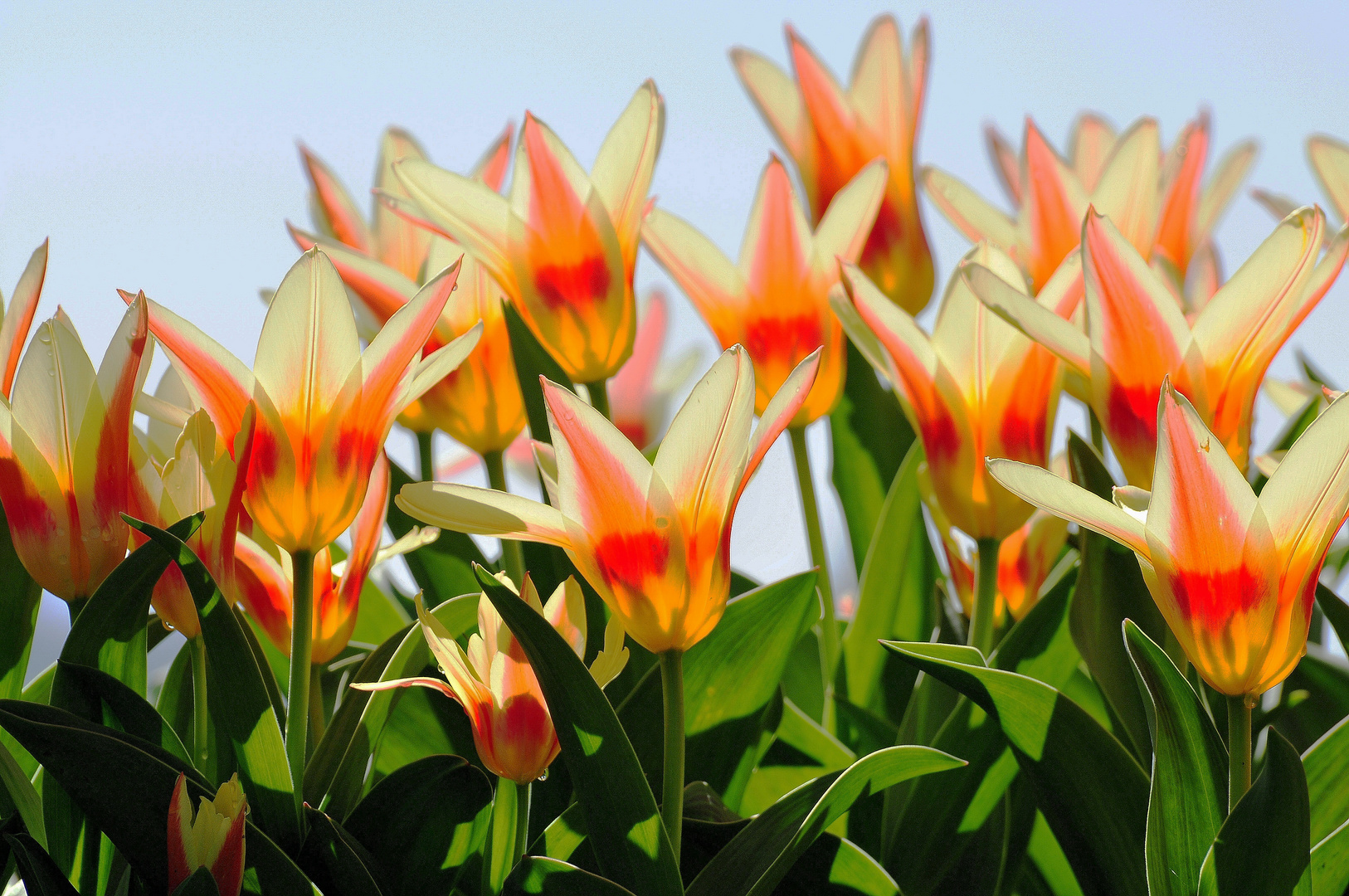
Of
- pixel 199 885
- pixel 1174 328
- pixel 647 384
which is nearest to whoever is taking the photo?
pixel 199 885

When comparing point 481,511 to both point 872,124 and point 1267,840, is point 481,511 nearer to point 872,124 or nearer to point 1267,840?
point 1267,840

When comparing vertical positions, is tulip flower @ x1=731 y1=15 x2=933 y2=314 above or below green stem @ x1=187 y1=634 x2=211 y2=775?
above

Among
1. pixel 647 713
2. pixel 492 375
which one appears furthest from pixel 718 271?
pixel 647 713

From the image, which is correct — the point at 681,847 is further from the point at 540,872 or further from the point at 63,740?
the point at 63,740

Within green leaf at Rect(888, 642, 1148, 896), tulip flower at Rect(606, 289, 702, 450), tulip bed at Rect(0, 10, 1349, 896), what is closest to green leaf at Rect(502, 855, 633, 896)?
tulip bed at Rect(0, 10, 1349, 896)

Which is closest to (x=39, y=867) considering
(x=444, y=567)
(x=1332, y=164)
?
(x=444, y=567)

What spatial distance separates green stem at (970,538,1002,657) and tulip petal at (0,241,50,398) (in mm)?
395

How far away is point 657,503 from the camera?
12.1 inches

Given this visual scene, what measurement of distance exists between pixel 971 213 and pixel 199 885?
53cm

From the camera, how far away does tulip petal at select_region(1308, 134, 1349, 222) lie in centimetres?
56

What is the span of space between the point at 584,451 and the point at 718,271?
261 millimetres

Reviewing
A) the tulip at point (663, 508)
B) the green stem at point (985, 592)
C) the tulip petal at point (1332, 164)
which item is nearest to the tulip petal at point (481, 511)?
the tulip at point (663, 508)

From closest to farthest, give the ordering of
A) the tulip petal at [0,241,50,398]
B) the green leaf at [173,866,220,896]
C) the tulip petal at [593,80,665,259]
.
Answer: the green leaf at [173,866,220,896]
the tulip petal at [0,241,50,398]
the tulip petal at [593,80,665,259]

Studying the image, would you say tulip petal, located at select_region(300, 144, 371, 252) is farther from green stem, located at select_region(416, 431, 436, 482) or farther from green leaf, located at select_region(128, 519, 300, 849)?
green leaf, located at select_region(128, 519, 300, 849)
